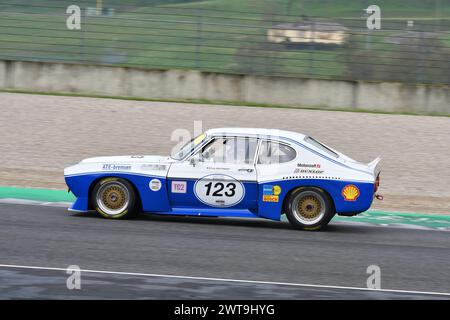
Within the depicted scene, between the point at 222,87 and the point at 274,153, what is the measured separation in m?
10.6

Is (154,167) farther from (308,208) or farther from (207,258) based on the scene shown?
(207,258)

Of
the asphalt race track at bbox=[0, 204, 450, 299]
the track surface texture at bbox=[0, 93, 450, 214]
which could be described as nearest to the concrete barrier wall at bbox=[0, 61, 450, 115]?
the track surface texture at bbox=[0, 93, 450, 214]

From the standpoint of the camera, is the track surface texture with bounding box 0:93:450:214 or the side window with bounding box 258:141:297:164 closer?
the side window with bounding box 258:141:297:164

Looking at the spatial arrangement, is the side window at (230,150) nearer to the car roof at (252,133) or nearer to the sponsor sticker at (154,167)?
the car roof at (252,133)

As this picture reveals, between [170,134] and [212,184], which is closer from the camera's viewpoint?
[212,184]

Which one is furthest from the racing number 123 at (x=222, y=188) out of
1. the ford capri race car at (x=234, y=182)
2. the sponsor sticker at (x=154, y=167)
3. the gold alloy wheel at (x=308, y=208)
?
the gold alloy wheel at (x=308, y=208)

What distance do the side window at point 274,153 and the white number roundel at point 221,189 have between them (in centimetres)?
49

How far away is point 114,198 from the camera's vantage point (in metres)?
12.4

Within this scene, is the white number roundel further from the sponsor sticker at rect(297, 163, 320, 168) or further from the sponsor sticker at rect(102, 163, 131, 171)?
the sponsor sticker at rect(102, 163, 131, 171)

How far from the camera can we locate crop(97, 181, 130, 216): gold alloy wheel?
12.3 metres

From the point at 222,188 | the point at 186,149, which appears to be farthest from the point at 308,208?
the point at 186,149

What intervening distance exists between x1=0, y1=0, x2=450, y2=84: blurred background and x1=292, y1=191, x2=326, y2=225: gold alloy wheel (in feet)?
35.3

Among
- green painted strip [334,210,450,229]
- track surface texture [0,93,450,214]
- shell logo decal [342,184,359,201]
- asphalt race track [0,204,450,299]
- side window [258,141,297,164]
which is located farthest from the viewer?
track surface texture [0,93,450,214]
